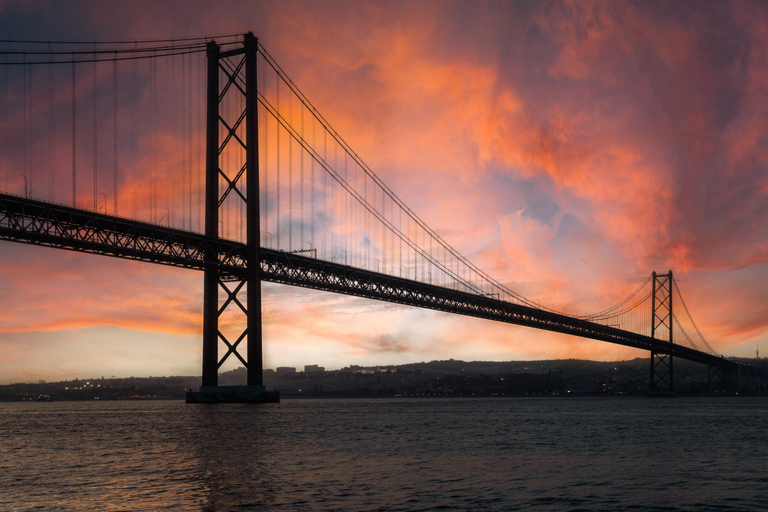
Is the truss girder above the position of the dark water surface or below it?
above

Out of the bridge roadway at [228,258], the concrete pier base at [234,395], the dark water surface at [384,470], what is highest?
the bridge roadway at [228,258]

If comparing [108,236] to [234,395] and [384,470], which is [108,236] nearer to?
[234,395]

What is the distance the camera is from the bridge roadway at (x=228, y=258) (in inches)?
1941

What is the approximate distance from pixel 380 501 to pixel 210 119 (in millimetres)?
53164

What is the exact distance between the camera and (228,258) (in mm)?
61594

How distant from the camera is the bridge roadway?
162ft

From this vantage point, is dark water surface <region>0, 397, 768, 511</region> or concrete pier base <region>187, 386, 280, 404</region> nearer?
dark water surface <region>0, 397, 768, 511</region>

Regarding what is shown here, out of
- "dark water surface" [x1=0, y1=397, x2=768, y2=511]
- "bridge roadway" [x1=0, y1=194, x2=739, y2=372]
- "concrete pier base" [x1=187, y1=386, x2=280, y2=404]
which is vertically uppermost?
"bridge roadway" [x1=0, y1=194, x2=739, y2=372]

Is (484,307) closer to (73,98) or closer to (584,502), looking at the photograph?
(73,98)

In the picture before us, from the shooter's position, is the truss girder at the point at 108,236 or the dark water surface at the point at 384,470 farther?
the truss girder at the point at 108,236

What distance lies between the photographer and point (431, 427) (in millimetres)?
43312

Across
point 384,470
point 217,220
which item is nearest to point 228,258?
point 217,220

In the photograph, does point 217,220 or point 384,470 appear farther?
point 217,220

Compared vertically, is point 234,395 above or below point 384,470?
below
